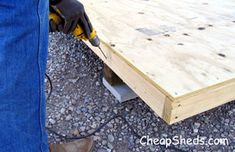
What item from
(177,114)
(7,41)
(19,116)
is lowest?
(177,114)

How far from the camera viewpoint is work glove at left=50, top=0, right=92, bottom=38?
3.66 ft

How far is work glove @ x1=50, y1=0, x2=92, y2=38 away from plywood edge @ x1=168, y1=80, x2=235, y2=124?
497 mm

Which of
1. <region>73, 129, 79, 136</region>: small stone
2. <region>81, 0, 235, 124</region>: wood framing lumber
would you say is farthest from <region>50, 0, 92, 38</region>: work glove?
<region>73, 129, 79, 136</region>: small stone

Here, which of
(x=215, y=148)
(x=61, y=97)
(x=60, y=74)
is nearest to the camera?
(x=215, y=148)

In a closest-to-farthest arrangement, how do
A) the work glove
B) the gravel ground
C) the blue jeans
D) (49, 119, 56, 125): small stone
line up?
the blue jeans
the work glove
the gravel ground
(49, 119, 56, 125): small stone

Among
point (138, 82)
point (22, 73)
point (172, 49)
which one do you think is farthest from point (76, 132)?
point (22, 73)

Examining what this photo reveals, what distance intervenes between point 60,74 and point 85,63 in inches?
8.8

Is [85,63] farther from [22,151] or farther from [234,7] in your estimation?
[22,151]

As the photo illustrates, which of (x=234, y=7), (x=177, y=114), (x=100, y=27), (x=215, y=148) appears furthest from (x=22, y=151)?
(x=234, y=7)

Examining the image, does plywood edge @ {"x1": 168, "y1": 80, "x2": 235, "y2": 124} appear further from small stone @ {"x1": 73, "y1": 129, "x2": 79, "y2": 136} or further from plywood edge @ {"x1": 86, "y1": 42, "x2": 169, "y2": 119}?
small stone @ {"x1": 73, "y1": 129, "x2": 79, "y2": 136}

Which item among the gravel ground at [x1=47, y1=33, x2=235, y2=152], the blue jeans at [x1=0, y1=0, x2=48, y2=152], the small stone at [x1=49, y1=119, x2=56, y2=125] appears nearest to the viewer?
the blue jeans at [x1=0, y1=0, x2=48, y2=152]

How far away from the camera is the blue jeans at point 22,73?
831 millimetres

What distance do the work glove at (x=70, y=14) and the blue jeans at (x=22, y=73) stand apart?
20cm

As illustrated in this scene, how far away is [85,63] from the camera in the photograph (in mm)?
2291
